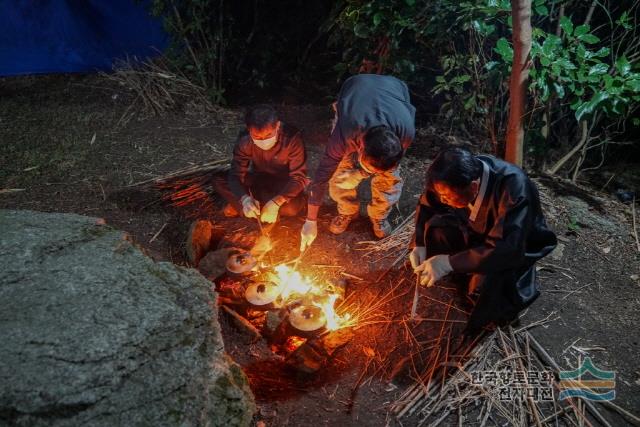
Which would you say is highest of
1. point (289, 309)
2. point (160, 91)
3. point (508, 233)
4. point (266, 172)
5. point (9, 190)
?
point (508, 233)

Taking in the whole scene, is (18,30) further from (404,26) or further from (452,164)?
(452,164)

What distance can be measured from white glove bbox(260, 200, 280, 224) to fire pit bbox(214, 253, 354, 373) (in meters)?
0.57

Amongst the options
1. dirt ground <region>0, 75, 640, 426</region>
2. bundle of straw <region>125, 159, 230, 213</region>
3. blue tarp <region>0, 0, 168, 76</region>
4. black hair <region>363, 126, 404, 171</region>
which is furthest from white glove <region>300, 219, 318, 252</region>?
blue tarp <region>0, 0, 168, 76</region>

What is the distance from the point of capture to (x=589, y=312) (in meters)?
3.79

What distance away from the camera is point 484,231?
3.22 metres

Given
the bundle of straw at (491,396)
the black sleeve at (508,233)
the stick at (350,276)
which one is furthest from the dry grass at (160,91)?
the bundle of straw at (491,396)

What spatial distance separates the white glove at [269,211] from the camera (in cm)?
448

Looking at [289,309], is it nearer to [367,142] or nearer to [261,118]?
[367,142]

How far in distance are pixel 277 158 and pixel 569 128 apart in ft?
15.3

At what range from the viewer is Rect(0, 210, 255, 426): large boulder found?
1820 millimetres

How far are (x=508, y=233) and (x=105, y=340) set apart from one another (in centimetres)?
252

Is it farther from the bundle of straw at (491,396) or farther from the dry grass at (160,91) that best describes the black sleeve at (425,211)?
the dry grass at (160,91)

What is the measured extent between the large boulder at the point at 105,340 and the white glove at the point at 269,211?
1.88 meters
